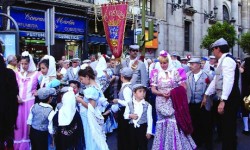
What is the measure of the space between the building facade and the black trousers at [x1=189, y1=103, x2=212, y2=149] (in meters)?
19.8

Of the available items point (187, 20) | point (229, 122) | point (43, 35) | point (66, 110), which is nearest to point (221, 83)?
point (229, 122)

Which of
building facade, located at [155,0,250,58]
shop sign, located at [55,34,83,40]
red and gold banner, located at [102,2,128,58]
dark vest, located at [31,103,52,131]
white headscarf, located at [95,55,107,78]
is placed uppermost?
building facade, located at [155,0,250,58]

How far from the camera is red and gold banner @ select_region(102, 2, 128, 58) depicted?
11.1 metres

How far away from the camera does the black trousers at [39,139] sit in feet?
21.6

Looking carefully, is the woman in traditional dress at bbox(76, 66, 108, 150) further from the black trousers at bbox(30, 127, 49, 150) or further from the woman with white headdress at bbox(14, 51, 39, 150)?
the woman with white headdress at bbox(14, 51, 39, 150)

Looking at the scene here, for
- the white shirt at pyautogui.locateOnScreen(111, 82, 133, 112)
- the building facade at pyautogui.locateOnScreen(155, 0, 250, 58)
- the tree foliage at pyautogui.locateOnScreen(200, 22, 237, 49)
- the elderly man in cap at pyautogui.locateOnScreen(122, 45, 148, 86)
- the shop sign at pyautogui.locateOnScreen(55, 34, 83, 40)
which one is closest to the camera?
the white shirt at pyautogui.locateOnScreen(111, 82, 133, 112)

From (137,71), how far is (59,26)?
12.2 meters

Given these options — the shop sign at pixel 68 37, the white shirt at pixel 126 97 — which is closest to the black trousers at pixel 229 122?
the white shirt at pixel 126 97

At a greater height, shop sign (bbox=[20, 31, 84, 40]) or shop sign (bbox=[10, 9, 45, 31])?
shop sign (bbox=[10, 9, 45, 31])

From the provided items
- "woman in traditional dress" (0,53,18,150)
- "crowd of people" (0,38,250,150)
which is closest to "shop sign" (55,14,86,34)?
"crowd of people" (0,38,250,150)

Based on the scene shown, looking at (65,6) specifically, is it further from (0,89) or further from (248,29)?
(248,29)

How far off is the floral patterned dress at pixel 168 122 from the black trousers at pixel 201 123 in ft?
6.06

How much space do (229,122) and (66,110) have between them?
9.45 ft

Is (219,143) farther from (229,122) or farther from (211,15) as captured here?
(211,15)
